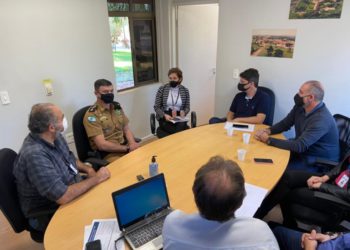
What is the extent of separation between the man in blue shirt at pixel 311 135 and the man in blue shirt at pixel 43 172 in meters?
1.56

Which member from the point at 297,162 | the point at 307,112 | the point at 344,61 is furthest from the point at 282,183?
the point at 344,61

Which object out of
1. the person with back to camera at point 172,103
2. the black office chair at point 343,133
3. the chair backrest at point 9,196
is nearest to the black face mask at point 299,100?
the black office chair at point 343,133

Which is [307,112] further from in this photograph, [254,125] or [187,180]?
[187,180]

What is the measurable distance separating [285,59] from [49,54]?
2.76 m

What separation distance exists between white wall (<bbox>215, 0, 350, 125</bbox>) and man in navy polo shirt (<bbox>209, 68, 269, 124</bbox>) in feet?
1.46

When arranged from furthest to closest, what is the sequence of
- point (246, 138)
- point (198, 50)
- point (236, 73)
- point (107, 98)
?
point (198, 50) < point (236, 73) < point (107, 98) < point (246, 138)

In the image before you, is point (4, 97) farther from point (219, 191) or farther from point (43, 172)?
point (219, 191)

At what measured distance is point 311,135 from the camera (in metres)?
2.14

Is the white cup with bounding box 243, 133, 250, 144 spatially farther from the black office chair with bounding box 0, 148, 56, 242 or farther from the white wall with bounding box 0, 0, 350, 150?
the black office chair with bounding box 0, 148, 56, 242

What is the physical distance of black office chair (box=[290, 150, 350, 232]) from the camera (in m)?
1.66

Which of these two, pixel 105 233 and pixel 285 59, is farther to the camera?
pixel 285 59

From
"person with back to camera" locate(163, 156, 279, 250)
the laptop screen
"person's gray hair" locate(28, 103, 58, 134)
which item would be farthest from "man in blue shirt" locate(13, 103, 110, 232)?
"person with back to camera" locate(163, 156, 279, 250)

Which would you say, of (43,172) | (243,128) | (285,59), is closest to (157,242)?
(43,172)

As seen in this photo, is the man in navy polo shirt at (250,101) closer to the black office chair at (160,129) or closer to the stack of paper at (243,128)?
the stack of paper at (243,128)
